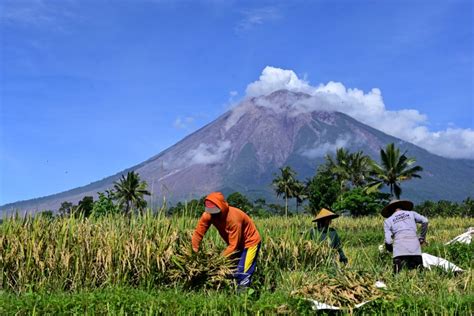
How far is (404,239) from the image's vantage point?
26.3ft

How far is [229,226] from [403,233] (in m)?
2.94

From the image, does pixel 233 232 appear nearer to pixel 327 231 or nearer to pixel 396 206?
pixel 327 231

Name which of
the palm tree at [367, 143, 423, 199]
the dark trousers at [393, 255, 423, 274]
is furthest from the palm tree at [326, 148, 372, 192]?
the dark trousers at [393, 255, 423, 274]

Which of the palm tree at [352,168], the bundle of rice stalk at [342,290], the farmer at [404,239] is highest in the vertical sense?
the palm tree at [352,168]

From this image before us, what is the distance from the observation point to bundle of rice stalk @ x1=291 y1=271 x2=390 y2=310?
18.3 feet

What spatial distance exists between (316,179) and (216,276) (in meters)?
52.2

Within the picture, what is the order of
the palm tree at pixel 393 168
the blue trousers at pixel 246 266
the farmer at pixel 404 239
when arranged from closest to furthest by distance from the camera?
the blue trousers at pixel 246 266 → the farmer at pixel 404 239 → the palm tree at pixel 393 168

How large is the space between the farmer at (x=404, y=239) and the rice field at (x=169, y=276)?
415 mm

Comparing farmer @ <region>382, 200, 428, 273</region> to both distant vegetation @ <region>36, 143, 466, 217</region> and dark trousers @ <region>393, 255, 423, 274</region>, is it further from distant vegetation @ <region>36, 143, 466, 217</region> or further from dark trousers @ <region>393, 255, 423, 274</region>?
distant vegetation @ <region>36, 143, 466, 217</region>

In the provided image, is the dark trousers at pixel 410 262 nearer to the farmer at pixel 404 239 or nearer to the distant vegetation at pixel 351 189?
the farmer at pixel 404 239

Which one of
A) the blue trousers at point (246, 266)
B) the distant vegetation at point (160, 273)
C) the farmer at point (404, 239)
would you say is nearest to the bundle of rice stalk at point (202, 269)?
the distant vegetation at point (160, 273)

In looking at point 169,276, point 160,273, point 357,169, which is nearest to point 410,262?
point 169,276

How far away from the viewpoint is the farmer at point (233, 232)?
6.78 meters

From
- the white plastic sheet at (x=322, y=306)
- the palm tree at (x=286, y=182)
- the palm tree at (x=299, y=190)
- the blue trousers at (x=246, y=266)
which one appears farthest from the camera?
the palm tree at (x=299, y=190)
